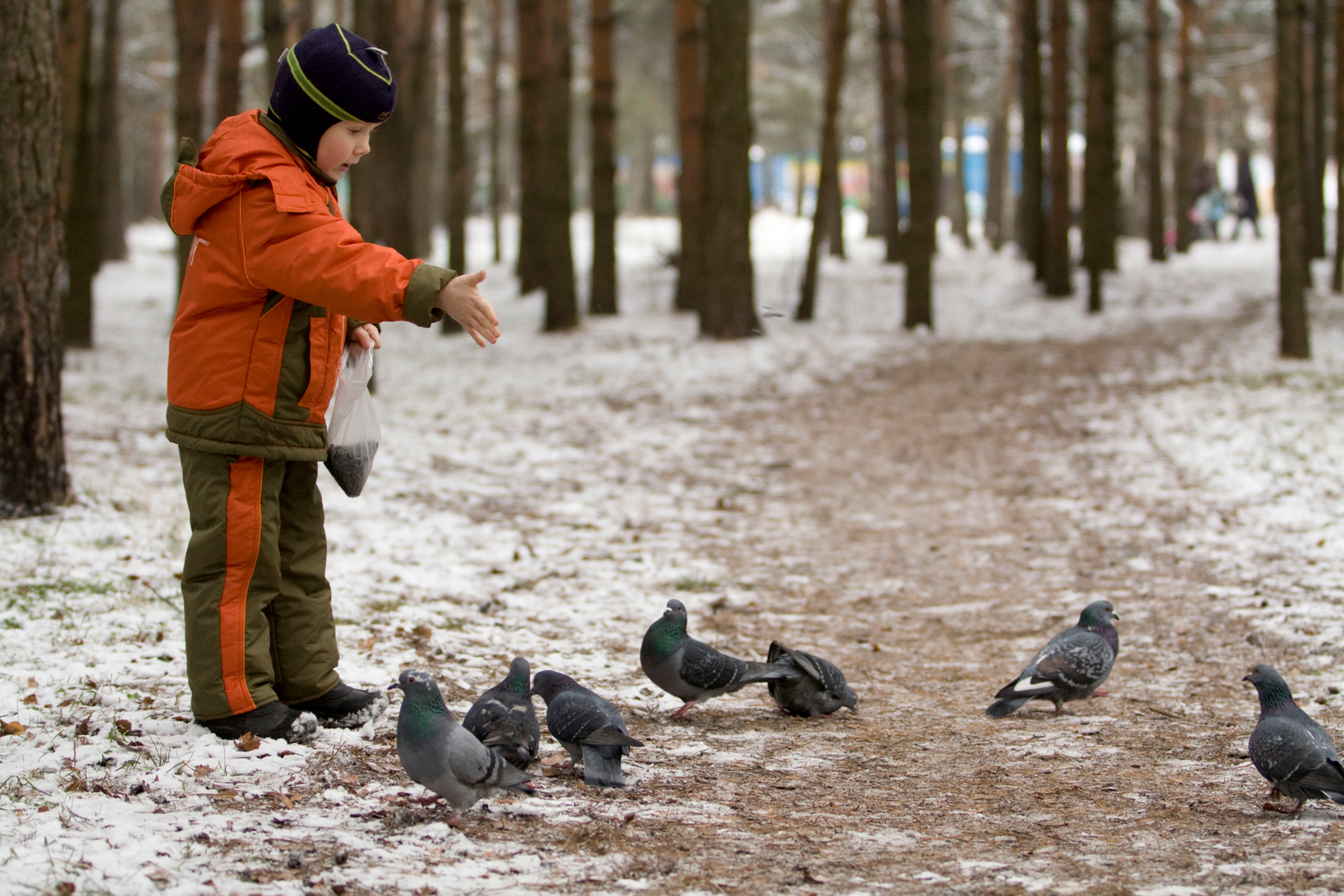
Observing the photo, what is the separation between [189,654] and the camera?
397 cm

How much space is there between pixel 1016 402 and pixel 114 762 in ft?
36.3

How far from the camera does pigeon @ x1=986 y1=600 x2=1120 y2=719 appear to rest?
16.0 ft

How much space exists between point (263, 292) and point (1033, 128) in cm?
1809

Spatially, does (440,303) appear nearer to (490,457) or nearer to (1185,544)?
(1185,544)

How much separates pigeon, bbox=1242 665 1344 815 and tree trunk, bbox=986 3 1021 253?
26.2m

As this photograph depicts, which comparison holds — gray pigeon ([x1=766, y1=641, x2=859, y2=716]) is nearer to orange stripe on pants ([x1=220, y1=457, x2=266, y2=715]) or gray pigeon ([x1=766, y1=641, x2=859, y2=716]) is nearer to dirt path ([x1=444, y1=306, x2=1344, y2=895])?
dirt path ([x1=444, y1=306, x2=1344, y2=895])

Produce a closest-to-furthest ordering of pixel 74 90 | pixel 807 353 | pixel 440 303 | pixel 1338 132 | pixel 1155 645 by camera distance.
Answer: pixel 440 303 → pixel 1155 645 → pixel 74 90 → pixel 807 353 → pixel 1338 132

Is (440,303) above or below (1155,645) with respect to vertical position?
above

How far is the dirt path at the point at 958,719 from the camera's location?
3348mm

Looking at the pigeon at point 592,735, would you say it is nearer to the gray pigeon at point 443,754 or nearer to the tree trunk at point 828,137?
the gray pigeon at point 443,754

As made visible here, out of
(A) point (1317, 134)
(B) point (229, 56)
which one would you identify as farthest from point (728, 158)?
(A) point (1317, 134)

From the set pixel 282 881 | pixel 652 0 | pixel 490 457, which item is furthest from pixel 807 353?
pixel 652 0

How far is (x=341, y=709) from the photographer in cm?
432

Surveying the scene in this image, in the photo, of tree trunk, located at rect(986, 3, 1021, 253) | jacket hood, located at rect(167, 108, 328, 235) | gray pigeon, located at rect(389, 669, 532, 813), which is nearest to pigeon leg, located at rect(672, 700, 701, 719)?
gray pigeon, located at rect(389, 669, 532, 813)
